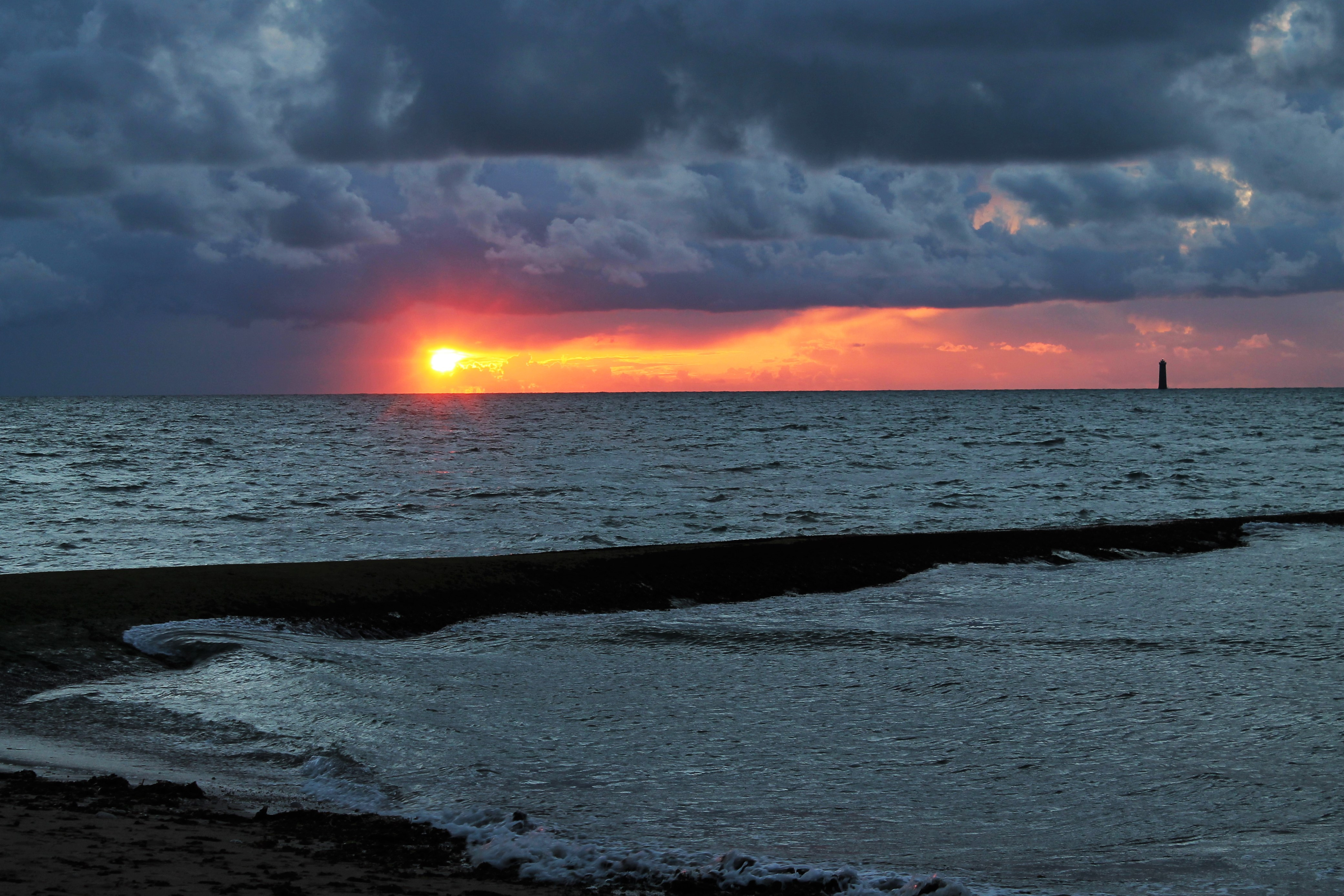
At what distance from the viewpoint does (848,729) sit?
7801 millimetres

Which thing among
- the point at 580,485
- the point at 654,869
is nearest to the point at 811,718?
the point at 654,869

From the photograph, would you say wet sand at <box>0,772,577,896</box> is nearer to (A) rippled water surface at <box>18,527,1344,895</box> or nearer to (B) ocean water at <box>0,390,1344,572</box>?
(A) rippled water surface at <box>18,527,1344,895</box>

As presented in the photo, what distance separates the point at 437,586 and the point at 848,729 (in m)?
7.13

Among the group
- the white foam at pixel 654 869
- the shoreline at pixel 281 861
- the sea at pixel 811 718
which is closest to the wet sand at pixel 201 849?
the shoreline at pixel 281 861

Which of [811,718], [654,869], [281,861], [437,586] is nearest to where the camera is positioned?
[281,861]

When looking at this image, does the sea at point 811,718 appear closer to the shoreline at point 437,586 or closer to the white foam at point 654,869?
the white foam at point 654,869

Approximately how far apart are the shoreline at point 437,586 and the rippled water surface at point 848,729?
59 centimetres

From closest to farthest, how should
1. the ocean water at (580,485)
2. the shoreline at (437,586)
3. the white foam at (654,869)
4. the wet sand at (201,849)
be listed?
the wet sand at (201,849) < the white foam at (654,869) < the shoreline at (437,586) < the ocean water at (580,485)

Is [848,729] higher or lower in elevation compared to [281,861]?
lower

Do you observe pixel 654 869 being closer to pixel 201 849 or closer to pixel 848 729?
pixel 201 849

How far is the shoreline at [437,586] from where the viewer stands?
1046 cm

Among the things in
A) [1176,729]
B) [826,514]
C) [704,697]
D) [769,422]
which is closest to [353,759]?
[704,697]

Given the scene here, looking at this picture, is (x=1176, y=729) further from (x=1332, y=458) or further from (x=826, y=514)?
(x=1332, y=458)

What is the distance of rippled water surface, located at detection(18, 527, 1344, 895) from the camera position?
18.8 feet
